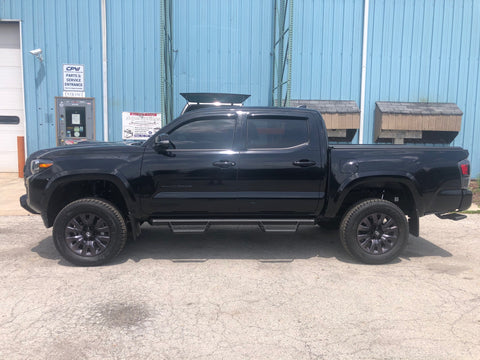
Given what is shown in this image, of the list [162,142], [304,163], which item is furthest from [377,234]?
[162,142]

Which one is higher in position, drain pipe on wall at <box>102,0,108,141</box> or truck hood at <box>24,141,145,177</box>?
drain pipe on wall at <box>102,0,108,141</box>

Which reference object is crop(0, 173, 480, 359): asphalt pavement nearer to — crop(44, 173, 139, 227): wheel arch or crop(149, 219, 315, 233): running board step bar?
crop(149, 219, 315, 233): running board step bar

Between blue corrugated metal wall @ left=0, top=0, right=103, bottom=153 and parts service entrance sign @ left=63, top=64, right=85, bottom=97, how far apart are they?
0.38 feet

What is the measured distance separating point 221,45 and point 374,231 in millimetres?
7953

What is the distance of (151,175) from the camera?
179 inches

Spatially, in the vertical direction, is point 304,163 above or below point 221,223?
above

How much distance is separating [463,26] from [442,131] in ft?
10.2

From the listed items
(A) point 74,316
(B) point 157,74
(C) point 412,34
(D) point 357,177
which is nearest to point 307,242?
(D) point 357,177

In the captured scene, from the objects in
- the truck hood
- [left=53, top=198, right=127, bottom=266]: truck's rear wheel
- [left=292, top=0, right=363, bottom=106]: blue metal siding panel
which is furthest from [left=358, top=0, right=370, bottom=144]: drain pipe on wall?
[left=53, top=198, right=127, bottom=266]: truck's rear wheel

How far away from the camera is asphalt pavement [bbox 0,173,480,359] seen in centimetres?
292

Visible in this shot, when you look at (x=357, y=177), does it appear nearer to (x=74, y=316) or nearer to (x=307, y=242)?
(x=307, y=242)

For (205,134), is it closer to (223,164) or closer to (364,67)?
(223,164)

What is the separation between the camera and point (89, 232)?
4.57 metres

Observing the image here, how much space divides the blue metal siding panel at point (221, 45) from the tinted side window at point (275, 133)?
657cm
